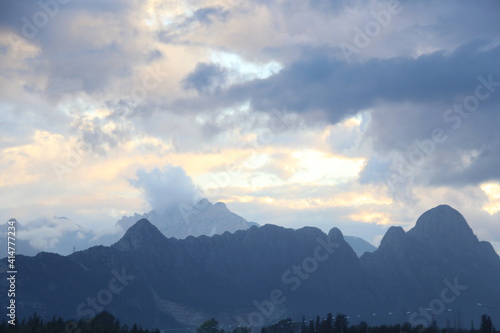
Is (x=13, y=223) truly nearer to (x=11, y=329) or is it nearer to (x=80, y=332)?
(x=11, y=329)

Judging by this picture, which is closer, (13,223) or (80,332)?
(13,223)

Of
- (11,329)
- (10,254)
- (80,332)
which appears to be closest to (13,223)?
(10,254)

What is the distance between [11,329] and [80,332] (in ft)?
77.8

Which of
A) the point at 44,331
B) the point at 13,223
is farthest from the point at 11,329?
the point at 13,223

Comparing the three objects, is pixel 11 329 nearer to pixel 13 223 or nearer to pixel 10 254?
pixel 10 254

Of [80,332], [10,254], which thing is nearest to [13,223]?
[10,254]

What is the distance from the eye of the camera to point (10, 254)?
6339 inches

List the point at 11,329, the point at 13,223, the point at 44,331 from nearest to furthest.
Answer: the point at 13,223 < the point at 11,329 < the point at 44,331

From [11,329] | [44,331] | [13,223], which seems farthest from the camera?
[44,331]

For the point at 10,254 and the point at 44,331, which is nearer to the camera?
the point at 10,254

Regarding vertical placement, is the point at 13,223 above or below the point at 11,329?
above

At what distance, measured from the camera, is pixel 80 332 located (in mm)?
197125

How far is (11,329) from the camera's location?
178625mm

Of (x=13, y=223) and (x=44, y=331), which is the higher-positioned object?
(x=13, y=223)
